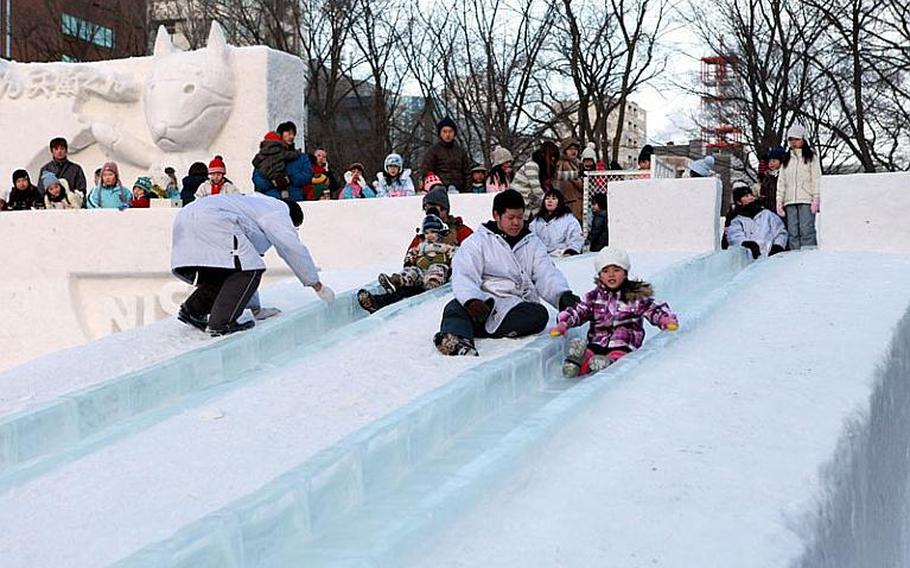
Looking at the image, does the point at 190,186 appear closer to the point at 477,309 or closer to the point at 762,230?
the point at 762,230

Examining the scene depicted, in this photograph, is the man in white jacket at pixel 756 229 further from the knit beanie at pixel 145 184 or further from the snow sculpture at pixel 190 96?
the knit beanie at pixel 145 184

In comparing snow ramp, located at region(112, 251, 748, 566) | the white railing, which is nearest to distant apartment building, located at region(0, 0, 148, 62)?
the white railing

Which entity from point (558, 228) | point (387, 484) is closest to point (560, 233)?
point (558, 228)

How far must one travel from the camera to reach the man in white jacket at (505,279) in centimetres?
581

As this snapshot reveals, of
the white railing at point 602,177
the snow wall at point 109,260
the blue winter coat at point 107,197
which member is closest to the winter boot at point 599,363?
the snow wall at point 109,260

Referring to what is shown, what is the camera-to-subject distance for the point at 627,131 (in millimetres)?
43688

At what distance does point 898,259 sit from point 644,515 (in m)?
5.69

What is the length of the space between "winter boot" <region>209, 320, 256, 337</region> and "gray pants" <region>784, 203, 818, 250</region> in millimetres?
5666

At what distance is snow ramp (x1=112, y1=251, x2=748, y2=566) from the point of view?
9.86 ft

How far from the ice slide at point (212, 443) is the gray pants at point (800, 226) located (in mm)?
5000

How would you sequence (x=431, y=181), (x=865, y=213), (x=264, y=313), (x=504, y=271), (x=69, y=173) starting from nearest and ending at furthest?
(x=504, y=271), (x=264, y=313), (x=865, y=213), (x=431, y=181), (x=69, y=173)

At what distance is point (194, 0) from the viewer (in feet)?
104

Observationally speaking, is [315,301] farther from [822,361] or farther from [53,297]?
[53,297]

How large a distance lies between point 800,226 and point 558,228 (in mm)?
2320
